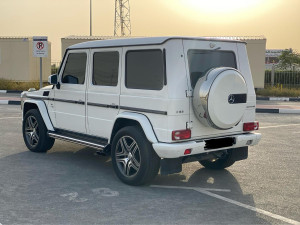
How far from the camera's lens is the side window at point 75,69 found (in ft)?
21.1

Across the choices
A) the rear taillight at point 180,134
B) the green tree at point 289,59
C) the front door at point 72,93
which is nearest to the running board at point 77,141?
the front door at point 72,93

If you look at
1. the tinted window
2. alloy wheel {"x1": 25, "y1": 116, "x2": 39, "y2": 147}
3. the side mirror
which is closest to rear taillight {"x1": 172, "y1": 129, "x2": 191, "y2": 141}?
the tinted window

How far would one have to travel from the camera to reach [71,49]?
22.0 feet

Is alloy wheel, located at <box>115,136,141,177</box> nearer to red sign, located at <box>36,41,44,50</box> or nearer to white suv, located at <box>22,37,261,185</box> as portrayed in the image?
white suv, located at <box>22,37,261,185</box>

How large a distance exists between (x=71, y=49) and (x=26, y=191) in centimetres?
252

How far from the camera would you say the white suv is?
504cm

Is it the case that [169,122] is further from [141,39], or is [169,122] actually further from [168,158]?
[141,39]

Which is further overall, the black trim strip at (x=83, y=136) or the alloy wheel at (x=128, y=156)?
the black trim strip at (x=83, y=136)

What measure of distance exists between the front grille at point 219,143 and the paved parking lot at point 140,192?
552mm

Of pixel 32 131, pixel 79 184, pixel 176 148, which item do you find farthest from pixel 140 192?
pixel 32 131

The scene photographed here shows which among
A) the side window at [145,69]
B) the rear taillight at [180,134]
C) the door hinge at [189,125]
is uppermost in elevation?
the side window at [145,69]

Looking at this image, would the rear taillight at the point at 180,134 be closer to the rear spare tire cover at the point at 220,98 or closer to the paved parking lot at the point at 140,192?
the rear spare tire cover at the point at 220,98

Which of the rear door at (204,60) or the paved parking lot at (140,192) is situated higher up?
the rear door at (204,60)

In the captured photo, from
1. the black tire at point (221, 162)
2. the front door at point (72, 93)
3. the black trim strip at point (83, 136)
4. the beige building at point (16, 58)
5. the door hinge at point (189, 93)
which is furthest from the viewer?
the beige building at point (16, 58)
